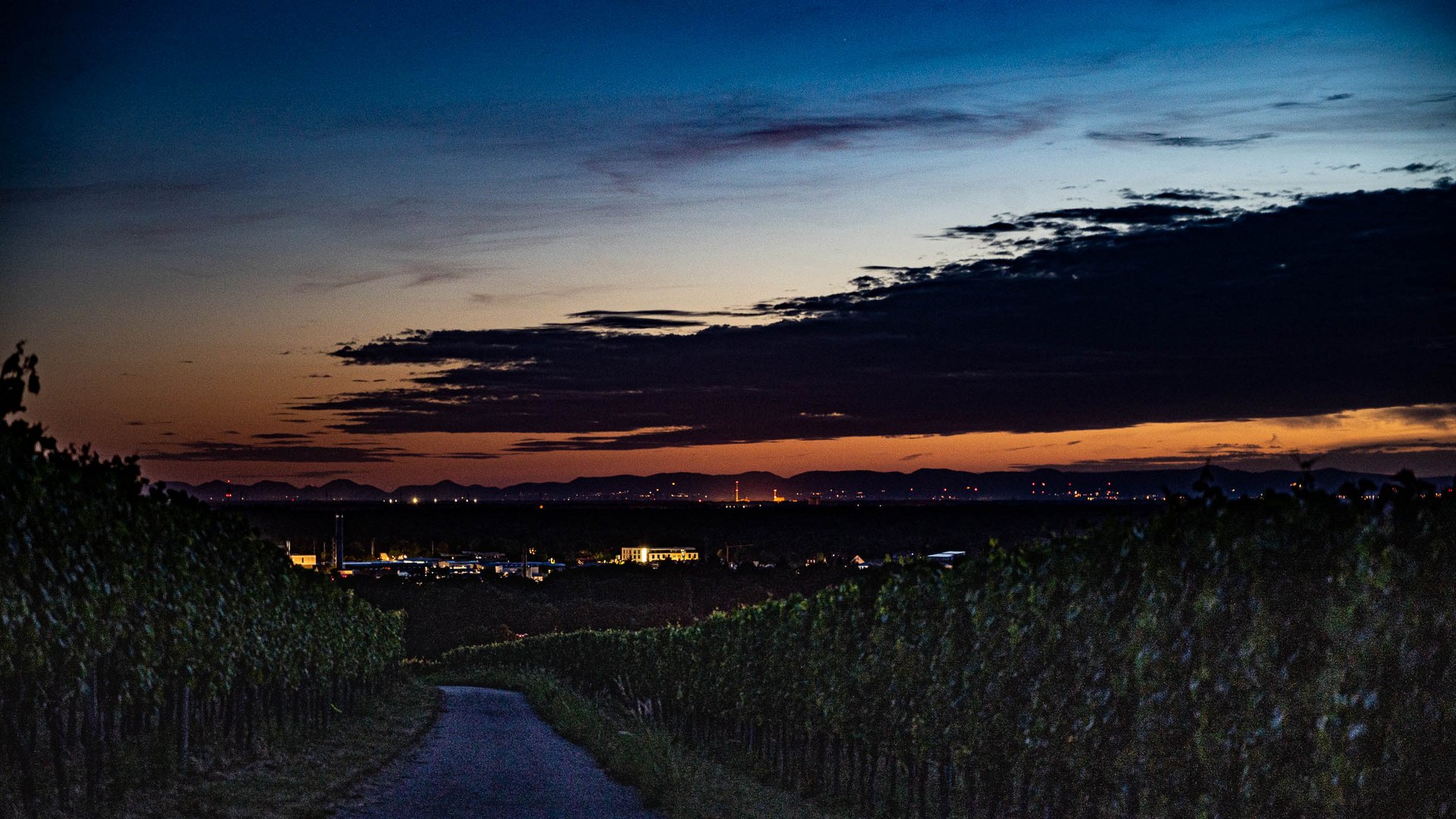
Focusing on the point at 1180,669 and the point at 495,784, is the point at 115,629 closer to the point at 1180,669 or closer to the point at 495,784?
the point at 495,784

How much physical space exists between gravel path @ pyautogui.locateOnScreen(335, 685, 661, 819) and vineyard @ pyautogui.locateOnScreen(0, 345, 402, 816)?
2966 mm

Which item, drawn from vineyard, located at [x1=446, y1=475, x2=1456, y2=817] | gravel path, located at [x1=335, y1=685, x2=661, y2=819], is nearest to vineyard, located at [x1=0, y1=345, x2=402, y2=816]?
gravel path, located at [x1=335, y1=685, x2=661, y2=819]

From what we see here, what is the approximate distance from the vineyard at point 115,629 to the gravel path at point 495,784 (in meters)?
2.97

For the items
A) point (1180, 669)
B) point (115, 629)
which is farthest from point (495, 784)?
point (1180, 669)

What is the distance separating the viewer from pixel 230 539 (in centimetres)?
2447

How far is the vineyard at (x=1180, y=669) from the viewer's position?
7867mm

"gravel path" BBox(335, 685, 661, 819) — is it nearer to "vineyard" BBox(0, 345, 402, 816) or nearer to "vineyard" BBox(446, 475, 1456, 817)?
"vineyard" BBox(0, 345, 402, 816)

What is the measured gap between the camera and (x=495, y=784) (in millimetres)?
20234

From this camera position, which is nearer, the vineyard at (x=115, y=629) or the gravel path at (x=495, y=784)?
the vineyard at (x=115, y=629)

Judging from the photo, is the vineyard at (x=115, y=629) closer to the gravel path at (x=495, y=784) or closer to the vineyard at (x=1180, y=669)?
the gravel path at (x=495, y=784)

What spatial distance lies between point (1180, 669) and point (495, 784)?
12.8 metres

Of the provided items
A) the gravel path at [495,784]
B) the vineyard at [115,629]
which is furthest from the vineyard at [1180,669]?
the vineyard at [115,629]

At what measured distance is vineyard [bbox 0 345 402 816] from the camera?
43.8 feet

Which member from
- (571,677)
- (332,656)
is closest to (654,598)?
(571,677)
